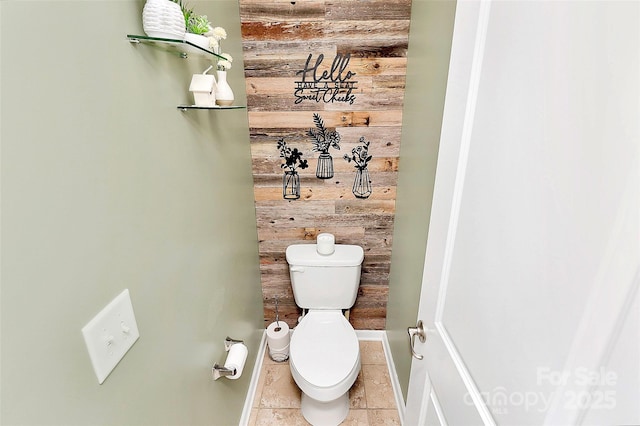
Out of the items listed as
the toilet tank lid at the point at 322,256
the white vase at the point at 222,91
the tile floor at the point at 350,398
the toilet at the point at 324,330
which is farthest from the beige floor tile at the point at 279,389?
the white vase at the point at 222,91

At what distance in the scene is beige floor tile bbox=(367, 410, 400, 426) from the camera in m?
1.66

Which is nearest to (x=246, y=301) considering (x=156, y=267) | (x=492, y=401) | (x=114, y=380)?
(x=156, y=267)

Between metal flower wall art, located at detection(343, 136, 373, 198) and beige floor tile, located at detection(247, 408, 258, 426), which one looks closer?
beige floor tile, located at detection(247, 408, 258, 426)

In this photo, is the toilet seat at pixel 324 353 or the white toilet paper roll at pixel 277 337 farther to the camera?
the white toilet paper roll at pixel 277 337

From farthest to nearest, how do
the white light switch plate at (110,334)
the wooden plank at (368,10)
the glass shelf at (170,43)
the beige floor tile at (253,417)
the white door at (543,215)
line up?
the beige floor tile at (253,417) < the wooden plank at (368,10) < the glass shelf at (170,43) < the white light switch plate at (110,334) < the white door at (543,215)

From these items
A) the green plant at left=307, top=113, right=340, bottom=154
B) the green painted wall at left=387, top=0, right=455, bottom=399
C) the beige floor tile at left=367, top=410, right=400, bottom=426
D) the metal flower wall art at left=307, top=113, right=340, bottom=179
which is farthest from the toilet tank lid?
the beige floor tile at left=367, top=410, right=400, bottom=426

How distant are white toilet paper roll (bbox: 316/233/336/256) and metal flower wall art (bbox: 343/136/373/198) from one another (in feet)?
1.00

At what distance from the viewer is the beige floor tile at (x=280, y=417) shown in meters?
1.66

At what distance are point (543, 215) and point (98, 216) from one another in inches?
31.6

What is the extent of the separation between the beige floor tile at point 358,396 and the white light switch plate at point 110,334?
1447 millimetres

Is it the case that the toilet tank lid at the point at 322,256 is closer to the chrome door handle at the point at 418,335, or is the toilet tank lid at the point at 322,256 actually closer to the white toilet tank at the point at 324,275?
the white toilet tank at the point at 324,275

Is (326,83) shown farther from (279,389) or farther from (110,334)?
(279,389)

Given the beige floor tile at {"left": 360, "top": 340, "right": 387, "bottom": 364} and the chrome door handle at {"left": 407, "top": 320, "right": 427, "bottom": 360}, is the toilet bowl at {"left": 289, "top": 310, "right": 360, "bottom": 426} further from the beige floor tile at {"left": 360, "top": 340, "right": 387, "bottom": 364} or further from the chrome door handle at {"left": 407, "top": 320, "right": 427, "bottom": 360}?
the chrome door handle at {"left": 407, "top": 320, "right": 427, "bottom": 360}

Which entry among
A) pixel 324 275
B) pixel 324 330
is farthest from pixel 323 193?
pixel 324 330
